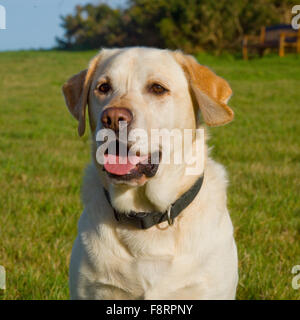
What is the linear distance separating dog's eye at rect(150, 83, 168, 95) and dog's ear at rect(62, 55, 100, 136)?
500 mm

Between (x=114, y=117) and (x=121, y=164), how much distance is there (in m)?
0.30

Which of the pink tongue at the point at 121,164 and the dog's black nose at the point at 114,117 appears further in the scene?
the pink tongue at the point at 121,164

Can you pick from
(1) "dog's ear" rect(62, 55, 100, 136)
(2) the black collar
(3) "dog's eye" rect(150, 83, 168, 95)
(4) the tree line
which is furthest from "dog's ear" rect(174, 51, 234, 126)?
(4) the tree line

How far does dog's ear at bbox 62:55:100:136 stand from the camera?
3.17m

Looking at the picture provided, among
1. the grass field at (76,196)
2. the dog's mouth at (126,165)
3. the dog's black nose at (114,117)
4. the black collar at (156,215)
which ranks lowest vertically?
the grass field at (76,196)

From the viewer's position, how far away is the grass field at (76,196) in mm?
3535

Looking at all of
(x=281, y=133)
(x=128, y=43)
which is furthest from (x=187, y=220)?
(x=128, y=43)

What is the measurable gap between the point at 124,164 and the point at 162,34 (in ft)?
97.5

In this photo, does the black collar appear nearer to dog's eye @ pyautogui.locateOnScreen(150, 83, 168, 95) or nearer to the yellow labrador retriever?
the yellow labrador retriever

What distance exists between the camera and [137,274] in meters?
2.72

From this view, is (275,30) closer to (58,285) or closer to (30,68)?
(30,68)

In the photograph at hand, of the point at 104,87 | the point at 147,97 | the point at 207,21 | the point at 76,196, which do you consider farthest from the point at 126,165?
the point at 207,21

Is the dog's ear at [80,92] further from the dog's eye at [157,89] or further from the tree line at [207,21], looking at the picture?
the tree line at [207,21]

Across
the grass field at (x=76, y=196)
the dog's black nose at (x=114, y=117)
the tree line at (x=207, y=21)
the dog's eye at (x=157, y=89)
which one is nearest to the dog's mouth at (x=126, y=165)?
the dog's black nose at (x=114, y=117)
